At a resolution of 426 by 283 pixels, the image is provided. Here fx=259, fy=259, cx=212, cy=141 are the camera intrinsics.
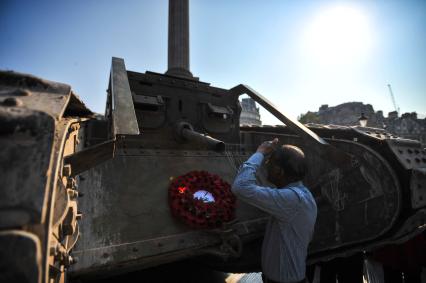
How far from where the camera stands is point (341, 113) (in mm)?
35875

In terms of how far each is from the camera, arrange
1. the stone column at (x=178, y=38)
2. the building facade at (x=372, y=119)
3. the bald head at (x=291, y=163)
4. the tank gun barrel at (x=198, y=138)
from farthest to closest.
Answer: the building facade at (x=372, y=119), the stone column at (x=178, y=38), the tank gun barrel at (x=198, y=138), the bald head at (x=291, y=163)

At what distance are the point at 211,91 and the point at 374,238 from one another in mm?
3334

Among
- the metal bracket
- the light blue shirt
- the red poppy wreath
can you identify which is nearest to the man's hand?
the light blue shirt

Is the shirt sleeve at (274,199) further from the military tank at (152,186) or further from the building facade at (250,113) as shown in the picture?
the building facade at (250,113)

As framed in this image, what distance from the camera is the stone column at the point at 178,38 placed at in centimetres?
800

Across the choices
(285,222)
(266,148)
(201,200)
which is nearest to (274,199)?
(285,222)

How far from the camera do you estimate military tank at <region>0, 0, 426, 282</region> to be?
798 mm

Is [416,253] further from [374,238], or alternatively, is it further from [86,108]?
[86,108]

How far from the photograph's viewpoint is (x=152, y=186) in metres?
3.03

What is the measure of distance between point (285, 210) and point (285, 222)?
12 cm

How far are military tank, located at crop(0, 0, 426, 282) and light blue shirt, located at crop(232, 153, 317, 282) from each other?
58cm

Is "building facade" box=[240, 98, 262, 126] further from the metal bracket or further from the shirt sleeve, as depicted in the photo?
the shirt sleeve

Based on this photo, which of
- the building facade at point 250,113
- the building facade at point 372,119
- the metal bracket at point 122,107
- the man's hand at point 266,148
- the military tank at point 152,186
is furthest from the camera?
the building facade at point 250,113

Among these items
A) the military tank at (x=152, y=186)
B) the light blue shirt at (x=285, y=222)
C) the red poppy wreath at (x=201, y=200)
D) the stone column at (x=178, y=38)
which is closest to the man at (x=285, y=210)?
the light blue shirt at (x=285, y=222)
